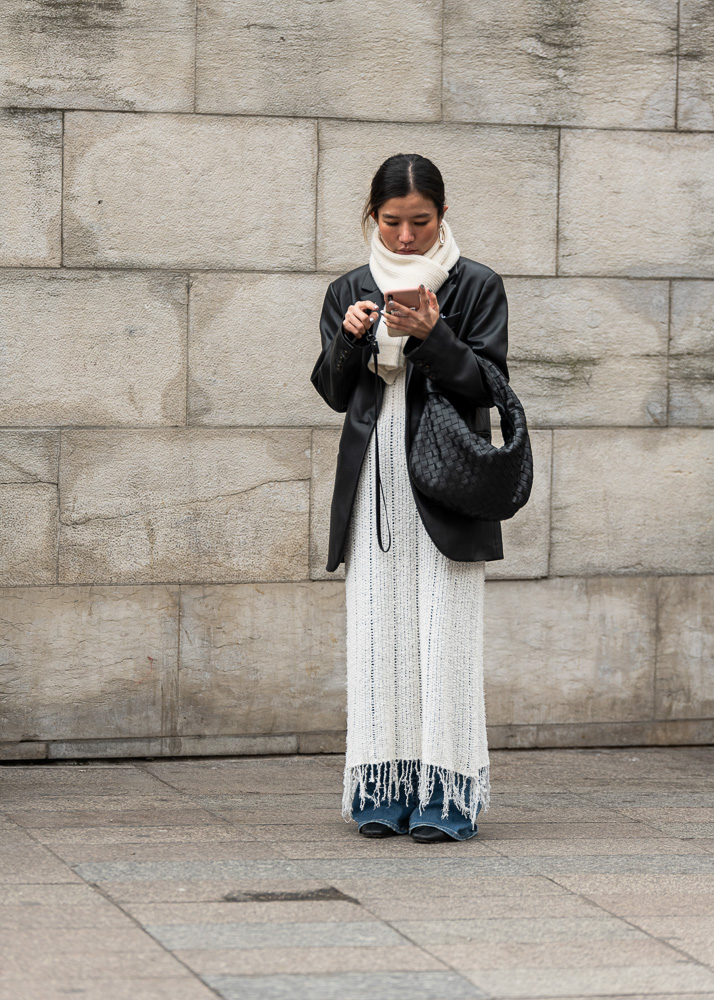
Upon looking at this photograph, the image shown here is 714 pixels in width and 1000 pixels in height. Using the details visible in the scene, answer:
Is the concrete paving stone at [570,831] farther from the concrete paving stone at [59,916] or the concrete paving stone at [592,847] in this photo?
the concrete paving stone at [59,916]

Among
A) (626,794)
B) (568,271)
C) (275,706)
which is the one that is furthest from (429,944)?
(568,271)

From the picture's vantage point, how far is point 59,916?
368cm

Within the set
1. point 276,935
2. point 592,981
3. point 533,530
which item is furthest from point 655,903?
point 533,530

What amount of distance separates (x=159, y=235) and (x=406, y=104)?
113 centimetres

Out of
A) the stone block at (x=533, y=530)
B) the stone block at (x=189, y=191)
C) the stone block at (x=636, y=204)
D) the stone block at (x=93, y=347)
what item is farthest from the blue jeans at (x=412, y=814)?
the stone block at (x=636, y=204)

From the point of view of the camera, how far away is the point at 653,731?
20.6 feet

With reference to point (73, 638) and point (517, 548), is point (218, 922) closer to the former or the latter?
point (73, 638)

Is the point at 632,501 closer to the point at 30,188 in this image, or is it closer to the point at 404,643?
the point at 404,643

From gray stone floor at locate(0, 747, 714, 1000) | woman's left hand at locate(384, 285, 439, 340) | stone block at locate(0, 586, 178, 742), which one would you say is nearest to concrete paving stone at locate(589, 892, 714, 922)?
gray stone floor at locate(0, 747, 714, 1000)

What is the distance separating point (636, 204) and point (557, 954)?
11.7ft

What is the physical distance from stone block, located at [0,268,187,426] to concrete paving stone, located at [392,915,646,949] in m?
2.65

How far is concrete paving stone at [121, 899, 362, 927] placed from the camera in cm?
369

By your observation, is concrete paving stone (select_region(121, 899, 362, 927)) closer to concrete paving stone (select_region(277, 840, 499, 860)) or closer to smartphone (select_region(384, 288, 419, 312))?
concrete paving stone (select_region(277, 840, 499, 860))

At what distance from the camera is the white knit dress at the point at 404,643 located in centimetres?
453
